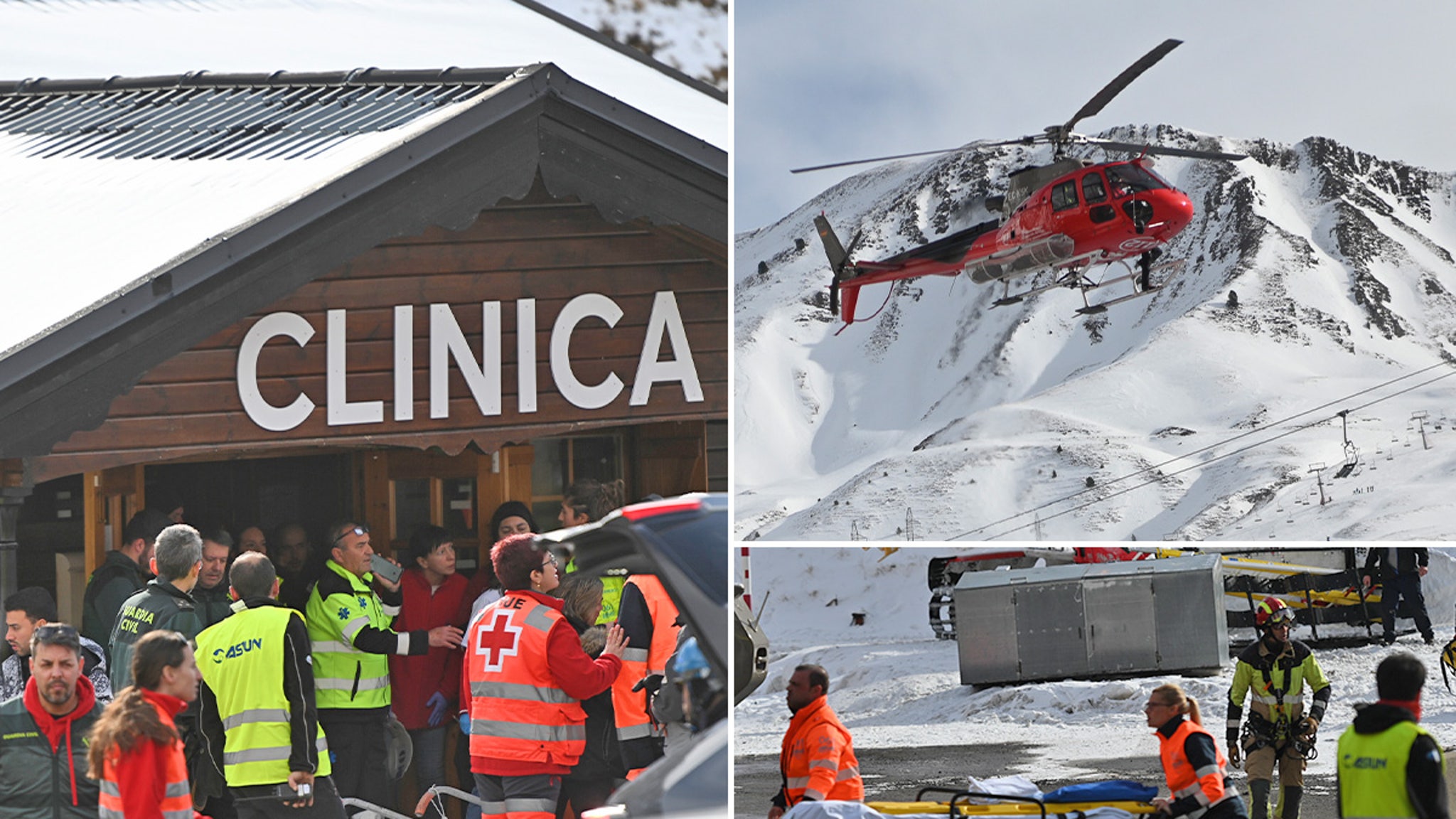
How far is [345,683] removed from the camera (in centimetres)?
605

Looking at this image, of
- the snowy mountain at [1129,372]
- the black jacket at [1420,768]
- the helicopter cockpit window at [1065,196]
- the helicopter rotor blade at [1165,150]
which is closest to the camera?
the black jacket at [1420,768]

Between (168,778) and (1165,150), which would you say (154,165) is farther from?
(1165,150)

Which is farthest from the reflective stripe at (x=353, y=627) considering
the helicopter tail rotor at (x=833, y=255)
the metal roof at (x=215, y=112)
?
the helicopter tail rotor at (x=833, y=255)

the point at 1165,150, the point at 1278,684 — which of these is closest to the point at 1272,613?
the point at 1278,684

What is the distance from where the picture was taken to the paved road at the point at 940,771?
6.36m

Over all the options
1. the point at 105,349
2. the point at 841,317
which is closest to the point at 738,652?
the point at 841,317

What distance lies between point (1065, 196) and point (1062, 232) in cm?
19

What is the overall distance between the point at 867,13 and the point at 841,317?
1.50 meters

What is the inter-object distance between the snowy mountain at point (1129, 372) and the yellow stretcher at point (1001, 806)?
4.47ft

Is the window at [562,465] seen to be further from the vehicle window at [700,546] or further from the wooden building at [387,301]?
the vehicle window at [700,546]

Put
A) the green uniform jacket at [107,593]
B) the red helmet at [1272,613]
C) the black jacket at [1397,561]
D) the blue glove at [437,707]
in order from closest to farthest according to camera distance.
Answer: the black jacket at [1397,561] < the red helmet at [1272,613] < the green uniform jacket at [107,593] < the blue glove at [437,707]

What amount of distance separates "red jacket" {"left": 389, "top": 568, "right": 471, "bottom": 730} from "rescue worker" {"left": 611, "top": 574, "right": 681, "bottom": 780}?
4.00ft

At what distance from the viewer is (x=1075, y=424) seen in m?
7.37

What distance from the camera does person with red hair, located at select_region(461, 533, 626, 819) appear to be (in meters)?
5.27
